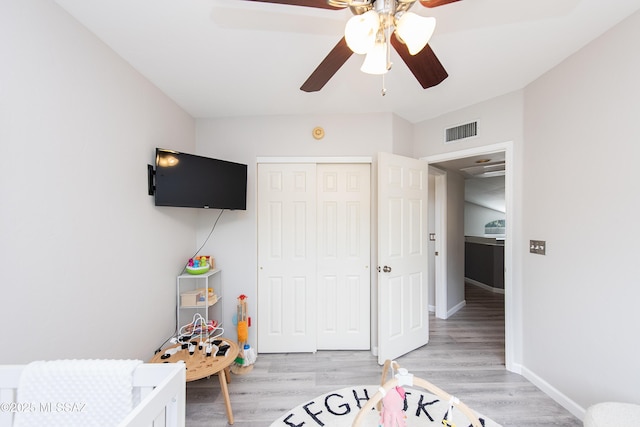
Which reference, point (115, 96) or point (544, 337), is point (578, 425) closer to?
point (544, 337)

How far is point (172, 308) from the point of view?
220 cm

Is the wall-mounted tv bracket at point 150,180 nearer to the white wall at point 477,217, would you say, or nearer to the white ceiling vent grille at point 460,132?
the white ceiling vent grille at point 460,132

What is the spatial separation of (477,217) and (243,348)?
6.56 m

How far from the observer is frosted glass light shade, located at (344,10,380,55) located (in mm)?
896

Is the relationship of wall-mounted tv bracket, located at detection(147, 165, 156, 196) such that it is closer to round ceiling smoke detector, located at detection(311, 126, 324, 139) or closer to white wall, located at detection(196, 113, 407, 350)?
white wall, located at detection(196, 113, 407, 350)

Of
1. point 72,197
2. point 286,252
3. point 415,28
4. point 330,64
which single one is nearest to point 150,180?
point 72,197

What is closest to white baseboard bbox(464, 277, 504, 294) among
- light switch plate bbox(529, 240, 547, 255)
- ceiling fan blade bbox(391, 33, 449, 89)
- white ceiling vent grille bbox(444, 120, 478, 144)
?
light switch plate bbox(529, 240, 547, 255)

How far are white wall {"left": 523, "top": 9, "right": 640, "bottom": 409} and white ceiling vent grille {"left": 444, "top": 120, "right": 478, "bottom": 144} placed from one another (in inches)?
15.4

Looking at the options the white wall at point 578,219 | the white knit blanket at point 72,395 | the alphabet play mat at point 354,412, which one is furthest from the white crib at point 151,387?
the white wall at point 578,219

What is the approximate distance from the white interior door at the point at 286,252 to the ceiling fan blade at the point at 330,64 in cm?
121

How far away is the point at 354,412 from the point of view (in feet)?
5.70

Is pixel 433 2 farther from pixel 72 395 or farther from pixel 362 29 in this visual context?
pixel 72 395

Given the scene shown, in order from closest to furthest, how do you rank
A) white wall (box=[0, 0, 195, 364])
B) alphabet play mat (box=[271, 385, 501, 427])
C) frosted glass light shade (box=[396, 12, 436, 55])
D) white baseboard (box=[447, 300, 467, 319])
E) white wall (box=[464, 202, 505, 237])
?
frosted glass light shade (box=[396, 12, 436, 55])
white wall (box=[0, 0, 195, 364])
alphabet play mat (box=[271, 385, 501, 427])
white baseboard (box=[447, 300, 467, 319])
white wall (box=[464, 202, 505, 237])

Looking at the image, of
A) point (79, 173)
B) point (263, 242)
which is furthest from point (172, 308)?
point (79, 173)
